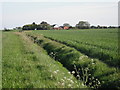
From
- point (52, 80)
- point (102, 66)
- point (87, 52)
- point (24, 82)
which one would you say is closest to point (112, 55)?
point (102, 66)

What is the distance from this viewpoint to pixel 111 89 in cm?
769

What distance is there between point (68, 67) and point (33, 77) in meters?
3.72

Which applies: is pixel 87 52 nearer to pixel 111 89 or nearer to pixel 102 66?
pixel 102 66

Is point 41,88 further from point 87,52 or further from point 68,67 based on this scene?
point 87,52

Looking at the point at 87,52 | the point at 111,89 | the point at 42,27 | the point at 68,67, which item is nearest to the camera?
the point at 111,89

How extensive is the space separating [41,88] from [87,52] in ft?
28.1

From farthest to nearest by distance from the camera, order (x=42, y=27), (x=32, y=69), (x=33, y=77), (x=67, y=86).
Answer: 1. (x=42, y=27)
2. (x=32, y=69)
3. (x=33, y=77)
4. (x=67, y=86)

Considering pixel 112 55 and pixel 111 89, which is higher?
pixel 112 55

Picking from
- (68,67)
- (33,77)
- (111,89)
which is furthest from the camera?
(68,67)

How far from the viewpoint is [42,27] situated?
129250mm

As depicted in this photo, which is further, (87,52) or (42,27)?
(42,27)

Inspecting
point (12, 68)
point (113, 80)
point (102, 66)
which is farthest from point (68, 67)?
point (113, 80)

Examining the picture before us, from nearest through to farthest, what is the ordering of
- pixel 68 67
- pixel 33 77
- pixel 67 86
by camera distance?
pixel 67 86, pixel 33 77, pixel 68 67

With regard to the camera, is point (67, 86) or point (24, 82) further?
point (24, 82)
